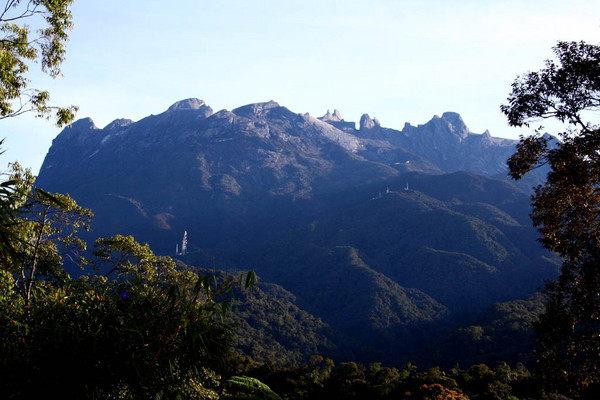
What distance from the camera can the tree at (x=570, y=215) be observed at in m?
12.0

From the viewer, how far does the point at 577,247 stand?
12.7 m

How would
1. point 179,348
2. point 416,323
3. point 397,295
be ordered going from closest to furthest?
point 179,348 < point 416,323 < point 397,295

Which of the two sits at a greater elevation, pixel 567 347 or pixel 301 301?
pixel 567 347

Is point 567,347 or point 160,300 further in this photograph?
point 567,347

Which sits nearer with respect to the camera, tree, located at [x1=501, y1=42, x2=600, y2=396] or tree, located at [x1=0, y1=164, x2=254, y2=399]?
tree, located at [x1=0, y1=164, x2=254, y2=399]

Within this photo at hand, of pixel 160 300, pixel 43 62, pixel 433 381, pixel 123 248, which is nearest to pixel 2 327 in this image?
pixel 160 300

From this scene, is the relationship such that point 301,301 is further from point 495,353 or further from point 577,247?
point 577,247

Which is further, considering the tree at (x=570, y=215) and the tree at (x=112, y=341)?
the tree at (x=570, y=215)

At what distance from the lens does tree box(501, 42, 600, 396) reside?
39.3ft

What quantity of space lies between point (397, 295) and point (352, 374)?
13458cm

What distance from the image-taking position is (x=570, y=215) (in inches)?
506

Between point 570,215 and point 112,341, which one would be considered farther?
point 570,215

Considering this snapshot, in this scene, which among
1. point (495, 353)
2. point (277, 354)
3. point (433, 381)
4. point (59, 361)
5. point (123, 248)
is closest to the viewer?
point (59, 361)

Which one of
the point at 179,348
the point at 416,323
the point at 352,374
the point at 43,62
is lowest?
the point at 416,323
